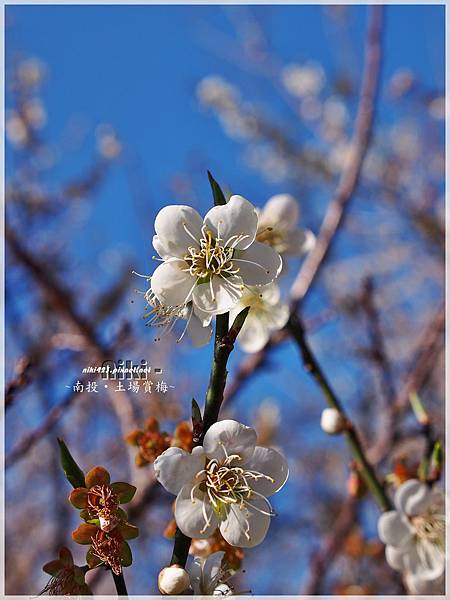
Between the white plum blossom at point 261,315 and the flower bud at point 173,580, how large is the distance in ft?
0.89

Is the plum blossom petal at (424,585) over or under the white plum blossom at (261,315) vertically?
under

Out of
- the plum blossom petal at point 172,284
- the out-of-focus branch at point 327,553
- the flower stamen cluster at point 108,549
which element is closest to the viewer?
the flower stamen cluster at point 108,549

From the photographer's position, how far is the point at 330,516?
2.45 meters

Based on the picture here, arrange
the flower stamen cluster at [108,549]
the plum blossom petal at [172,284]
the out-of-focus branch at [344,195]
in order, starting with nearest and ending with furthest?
the flower stamen cluster at [108,549] → the plum blossom petal at [172,284] → the out-of-focus branch at [344,195]

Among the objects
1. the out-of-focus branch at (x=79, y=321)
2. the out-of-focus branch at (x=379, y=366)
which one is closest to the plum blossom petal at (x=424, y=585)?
the out-of-focus branch at (x=379, y=366)

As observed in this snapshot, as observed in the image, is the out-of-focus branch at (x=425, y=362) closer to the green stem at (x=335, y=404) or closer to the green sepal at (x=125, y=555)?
the green stem at (x=335, y=404)

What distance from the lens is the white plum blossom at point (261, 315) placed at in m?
0.73

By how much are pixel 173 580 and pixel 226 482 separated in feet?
0.33

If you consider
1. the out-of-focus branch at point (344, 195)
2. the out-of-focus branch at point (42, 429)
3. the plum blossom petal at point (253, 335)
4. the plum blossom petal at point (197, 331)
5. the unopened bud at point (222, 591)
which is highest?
the out-of-focus branch at point (344, 195)

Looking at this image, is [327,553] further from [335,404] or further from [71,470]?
[71,470]

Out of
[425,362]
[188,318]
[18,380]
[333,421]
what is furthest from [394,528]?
[425,362]

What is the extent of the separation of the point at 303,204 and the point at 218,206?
2.09 meters

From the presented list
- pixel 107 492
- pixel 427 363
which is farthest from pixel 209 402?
pixel 427 363

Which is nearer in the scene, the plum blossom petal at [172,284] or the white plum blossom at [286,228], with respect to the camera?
the plum blossom petal at [172,284]
